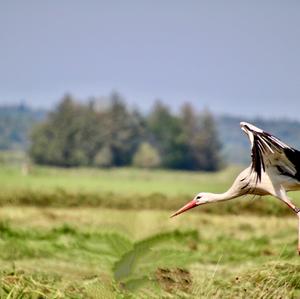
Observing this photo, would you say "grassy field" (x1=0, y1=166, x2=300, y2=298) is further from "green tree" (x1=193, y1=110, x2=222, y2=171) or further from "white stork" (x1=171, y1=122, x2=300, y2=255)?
"green tree" (x1=193, y1=110, x2=222, y2=171)

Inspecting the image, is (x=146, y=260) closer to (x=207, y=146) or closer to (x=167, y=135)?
(x=207, y=146)

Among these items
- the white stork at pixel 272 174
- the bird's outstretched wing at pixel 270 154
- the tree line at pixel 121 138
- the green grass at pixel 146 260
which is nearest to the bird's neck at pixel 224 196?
the white stork at pixel 272 174

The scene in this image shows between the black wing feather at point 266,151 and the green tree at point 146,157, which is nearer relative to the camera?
the black wing feather at point 266,151

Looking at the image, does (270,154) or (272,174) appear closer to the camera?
(270,154)

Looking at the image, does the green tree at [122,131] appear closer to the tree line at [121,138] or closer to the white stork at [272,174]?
the tree line at [121,138]

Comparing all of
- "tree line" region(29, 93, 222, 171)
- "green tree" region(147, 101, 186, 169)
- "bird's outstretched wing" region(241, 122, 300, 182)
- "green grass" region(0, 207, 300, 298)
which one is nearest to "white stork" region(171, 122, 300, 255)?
"bird's outstretched wing" region(241, 122, 300, 182)

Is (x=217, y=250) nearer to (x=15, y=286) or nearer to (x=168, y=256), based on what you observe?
(x=168, y=256)

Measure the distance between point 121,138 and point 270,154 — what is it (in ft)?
368

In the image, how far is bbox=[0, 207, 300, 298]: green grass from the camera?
668 centimetres

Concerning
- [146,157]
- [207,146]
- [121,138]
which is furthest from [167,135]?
[146,157]

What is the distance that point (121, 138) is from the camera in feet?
393

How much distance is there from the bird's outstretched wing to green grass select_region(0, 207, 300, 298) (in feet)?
1.83

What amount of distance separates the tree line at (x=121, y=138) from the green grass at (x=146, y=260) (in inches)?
3043

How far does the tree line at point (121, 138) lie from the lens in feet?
357
